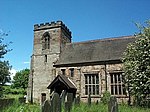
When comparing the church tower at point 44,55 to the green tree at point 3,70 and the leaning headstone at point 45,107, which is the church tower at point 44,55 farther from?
the leaning headstone at point 45,107

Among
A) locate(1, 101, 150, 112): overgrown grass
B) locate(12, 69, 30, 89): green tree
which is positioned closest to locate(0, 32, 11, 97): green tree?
locate(1, 101, 150, 112): overgrown grass

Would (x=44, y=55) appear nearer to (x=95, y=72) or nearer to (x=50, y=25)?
(x=50, y=25)

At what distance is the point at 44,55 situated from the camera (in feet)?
107

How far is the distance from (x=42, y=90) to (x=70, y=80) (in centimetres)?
533

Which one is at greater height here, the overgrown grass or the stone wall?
the stone wall

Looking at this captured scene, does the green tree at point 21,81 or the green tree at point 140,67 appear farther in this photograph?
the green tree at point 21,81

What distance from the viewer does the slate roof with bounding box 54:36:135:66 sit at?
27.4 m

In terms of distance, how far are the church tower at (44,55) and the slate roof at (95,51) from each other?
1.57 meters

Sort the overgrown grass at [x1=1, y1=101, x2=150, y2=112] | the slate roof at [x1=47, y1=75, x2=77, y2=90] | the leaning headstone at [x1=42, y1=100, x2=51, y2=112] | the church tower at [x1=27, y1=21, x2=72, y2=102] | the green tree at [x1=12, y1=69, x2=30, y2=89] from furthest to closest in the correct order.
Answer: the green tree at [x1=12, y1=69, x2=30, y2=89]
the church tower at [x1=27, y1=21, x2=72, y2=102]
the slate roof at [x1=47, y1=75, x2=77, y2=90]
the overgrown grass at [x1=1, y1=101, x2=150, y2=112]
the leaning headstone at [x1=42, y1=100, x2=51, y2=112]

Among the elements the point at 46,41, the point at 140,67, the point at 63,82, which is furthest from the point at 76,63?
the point at 140,67

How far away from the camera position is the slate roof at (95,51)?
27.4 meters

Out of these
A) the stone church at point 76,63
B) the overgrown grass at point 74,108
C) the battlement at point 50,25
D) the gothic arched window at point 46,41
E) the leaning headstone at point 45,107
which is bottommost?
the overgrown grass at point 74,108

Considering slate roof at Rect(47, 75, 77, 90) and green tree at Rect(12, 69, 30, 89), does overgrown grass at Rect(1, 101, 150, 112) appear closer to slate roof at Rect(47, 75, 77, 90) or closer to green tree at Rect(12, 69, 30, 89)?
slate roof at Rect(47, 75, 77, 90)

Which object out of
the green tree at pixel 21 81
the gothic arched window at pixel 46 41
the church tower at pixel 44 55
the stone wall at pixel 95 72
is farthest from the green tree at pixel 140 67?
the green tree at pixel 21 81
